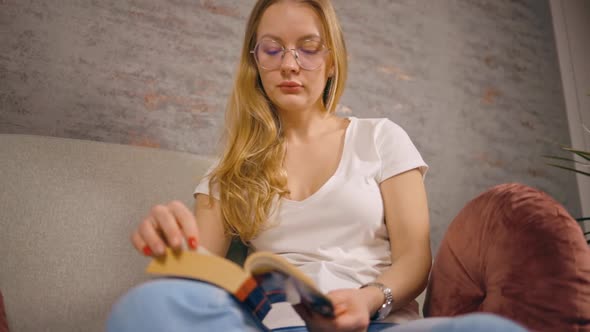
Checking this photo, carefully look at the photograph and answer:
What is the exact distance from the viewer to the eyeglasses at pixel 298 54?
4.46 feet

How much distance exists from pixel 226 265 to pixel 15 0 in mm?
1367

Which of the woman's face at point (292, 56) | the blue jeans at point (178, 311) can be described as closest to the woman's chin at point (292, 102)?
the woman's face at point (292, 56)

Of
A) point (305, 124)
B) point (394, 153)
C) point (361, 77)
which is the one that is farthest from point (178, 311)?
point (361, 77)

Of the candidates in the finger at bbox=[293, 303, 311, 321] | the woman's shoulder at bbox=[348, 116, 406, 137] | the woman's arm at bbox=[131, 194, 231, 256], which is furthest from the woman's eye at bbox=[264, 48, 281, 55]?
the finger at bbox=[293, 303, 311, 321]

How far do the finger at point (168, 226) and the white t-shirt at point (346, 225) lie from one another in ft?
1.35

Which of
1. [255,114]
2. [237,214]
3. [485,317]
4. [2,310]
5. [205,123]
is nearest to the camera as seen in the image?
[485,317]

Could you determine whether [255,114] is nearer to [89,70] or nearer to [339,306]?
[89,70]

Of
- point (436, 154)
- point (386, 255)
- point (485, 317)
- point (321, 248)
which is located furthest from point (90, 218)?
point (436, 154)

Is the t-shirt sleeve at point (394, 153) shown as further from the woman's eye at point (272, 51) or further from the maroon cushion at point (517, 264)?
the woman's eye at point (272, 51)

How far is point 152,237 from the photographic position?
0.79 metres

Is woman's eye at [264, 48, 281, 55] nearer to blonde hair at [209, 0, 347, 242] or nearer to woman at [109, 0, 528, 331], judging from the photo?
woman at [109, 0, 528, 331]

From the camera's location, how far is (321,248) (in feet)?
3.98

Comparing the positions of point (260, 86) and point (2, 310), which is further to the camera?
point (260, 86)

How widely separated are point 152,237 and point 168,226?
28mm
